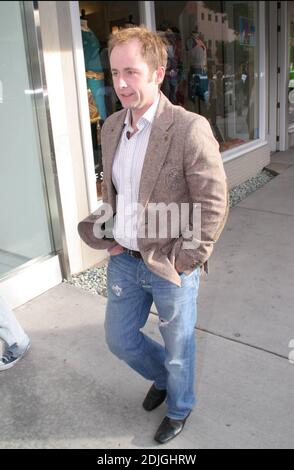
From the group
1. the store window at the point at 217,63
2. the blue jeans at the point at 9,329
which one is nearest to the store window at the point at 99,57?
the store window at the point at 217,63

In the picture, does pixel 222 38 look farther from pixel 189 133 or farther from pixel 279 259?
pixel 189 133

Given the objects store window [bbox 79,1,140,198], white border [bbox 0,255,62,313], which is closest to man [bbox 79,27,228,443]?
white border [bbox 0,255,62,313]

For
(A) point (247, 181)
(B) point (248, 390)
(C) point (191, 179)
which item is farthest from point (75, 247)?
(A) point (247, 181)

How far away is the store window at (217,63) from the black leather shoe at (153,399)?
387 cm

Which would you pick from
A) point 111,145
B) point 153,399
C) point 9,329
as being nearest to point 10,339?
point 9,329

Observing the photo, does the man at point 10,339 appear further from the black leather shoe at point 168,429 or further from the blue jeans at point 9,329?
the black leather shoe at point 168,429

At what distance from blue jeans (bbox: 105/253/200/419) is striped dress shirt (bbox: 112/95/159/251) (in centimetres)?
12

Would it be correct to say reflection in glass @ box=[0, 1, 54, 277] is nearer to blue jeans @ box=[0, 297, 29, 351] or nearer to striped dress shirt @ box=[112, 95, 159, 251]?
blue jeans @ box=[0, 297, 29, 351]

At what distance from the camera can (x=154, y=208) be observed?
1.72 m

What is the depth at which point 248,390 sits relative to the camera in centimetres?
234

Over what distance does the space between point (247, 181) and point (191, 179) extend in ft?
16.1

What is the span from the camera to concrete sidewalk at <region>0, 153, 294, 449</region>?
209 centimetres

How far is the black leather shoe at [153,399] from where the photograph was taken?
2.22 m

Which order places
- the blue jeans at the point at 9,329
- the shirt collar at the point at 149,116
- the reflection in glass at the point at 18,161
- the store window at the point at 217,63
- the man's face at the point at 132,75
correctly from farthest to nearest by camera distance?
the store window at the point at 217,63
the reflection in glass at the point at 18,161
the blue jeans at the point at 9,329
the shirt collar at the point at 149,116
the man's face at the point at 132,75
